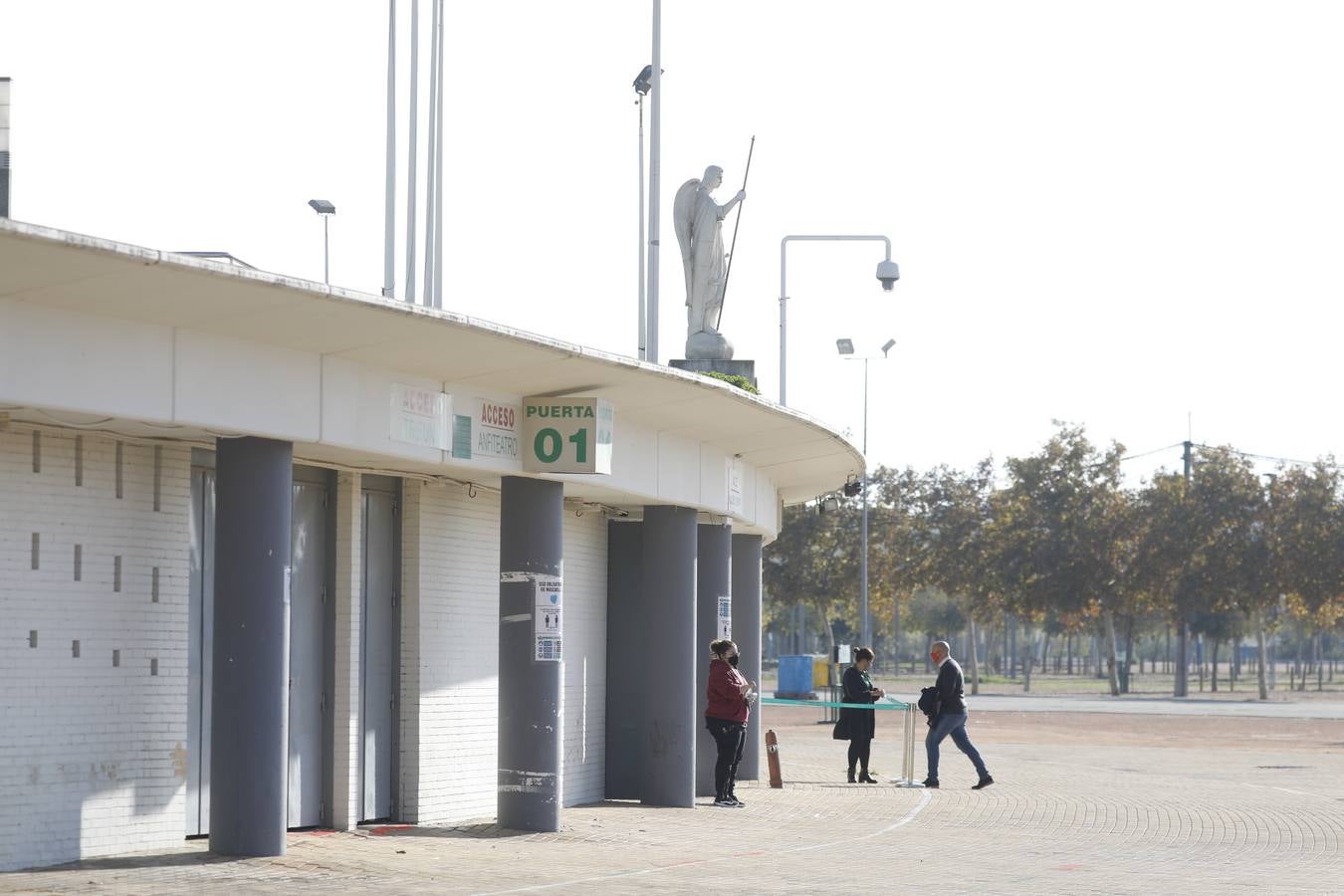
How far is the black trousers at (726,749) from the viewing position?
1811cm

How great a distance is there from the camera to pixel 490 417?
14.9 m

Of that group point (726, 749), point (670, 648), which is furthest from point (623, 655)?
point (726, 749)

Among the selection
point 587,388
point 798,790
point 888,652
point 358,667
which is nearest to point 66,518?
point 358,667

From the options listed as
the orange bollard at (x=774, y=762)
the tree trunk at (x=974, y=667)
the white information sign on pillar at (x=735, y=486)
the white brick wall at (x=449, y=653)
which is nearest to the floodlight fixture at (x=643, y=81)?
the white information sign on pillar at (x=735, y=486)

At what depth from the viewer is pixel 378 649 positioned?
50.9 feet

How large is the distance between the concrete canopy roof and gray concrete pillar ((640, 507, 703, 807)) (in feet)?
3.41

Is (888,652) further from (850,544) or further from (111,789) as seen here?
(111,789)

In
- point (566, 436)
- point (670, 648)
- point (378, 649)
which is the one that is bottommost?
point (670, 648)

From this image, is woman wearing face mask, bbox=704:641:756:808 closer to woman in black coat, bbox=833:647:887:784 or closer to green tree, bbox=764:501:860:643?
woman in black coat, bbox=833:647:887:784

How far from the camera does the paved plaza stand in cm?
1192

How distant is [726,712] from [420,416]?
5465 mm

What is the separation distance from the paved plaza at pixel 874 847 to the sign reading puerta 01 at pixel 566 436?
2.95m

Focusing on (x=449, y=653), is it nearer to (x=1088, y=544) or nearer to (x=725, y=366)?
(x=725, y=366)

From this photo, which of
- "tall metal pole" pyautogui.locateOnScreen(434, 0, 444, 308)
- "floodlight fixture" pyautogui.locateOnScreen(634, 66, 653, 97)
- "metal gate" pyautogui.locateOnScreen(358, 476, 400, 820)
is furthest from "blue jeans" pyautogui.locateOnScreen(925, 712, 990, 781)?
"floodlight fixture" pyautogui.locateOnScreen(634, 66, 653, 97)
